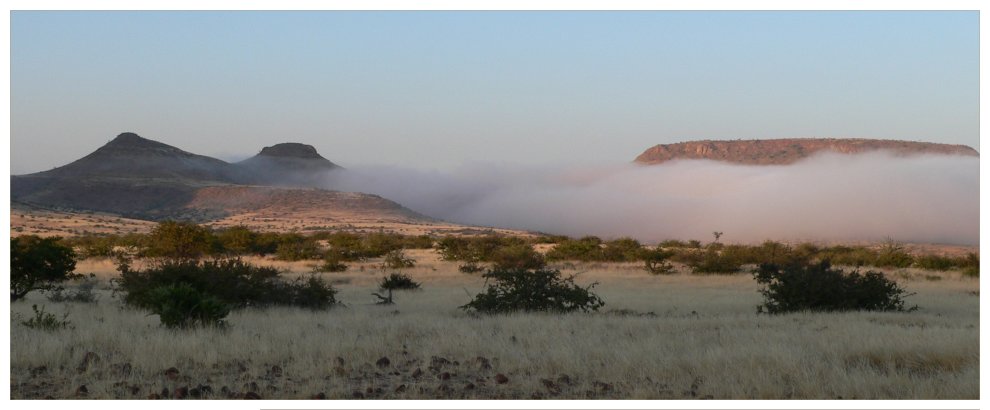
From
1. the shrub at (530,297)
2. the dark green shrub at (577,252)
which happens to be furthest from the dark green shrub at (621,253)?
the shrub at (530,297)

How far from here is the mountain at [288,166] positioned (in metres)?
176

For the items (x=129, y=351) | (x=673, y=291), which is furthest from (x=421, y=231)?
(x=129, y=351)

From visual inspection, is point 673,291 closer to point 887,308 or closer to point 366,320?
point 887,308

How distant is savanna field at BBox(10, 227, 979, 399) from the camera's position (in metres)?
8.70

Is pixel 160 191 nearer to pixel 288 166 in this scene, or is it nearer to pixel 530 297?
pixel 288 166

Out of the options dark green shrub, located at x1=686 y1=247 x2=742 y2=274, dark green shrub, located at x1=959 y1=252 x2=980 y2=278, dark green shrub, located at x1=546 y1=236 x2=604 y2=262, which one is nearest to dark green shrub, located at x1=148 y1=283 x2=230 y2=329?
dark green shrub, located at x1=686 y1=247 x2=742 y2=274

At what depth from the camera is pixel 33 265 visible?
2186 cm

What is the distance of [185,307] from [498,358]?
223 inches

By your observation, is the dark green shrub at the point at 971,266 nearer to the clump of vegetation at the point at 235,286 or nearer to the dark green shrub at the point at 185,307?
the clump of vegetation at the point at 235,286

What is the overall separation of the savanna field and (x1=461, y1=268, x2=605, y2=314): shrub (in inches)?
56.5

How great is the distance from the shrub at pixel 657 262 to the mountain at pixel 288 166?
13761cm

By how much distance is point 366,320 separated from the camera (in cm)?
1518

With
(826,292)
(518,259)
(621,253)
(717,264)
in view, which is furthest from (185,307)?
(621,253)

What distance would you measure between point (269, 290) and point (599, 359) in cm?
1079
